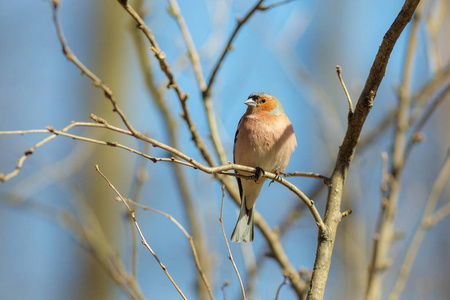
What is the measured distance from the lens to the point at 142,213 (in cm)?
895

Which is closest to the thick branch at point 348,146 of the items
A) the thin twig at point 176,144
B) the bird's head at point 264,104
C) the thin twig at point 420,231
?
the thin twig at point 420,231

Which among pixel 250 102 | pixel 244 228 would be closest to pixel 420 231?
pixel 244 228

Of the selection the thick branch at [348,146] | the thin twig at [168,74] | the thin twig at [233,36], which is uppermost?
the thin twig at [233,36]

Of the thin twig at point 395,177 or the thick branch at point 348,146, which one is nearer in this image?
the thick branch at point 348,146

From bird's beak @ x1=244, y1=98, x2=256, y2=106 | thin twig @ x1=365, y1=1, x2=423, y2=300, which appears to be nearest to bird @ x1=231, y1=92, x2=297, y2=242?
bird's beak @ x1=244, y1=98, x2=256, y2=106

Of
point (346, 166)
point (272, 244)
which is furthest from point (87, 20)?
point (346, 166)

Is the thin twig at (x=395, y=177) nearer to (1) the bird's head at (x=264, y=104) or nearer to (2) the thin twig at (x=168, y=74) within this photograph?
(1) the bird's head at (x=264, y=104)

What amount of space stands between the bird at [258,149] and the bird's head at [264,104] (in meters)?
0.01

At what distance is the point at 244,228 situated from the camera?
15.5ft

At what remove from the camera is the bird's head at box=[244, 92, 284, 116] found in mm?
5117

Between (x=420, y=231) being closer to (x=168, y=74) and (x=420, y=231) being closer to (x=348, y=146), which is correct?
(x=348, y=146)

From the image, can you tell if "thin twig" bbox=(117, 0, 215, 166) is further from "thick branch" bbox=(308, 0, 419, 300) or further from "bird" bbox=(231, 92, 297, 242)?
"thick branch" bbox=(308, 0, 419, 300)

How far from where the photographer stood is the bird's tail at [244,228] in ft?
15.3

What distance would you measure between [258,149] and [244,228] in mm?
782
